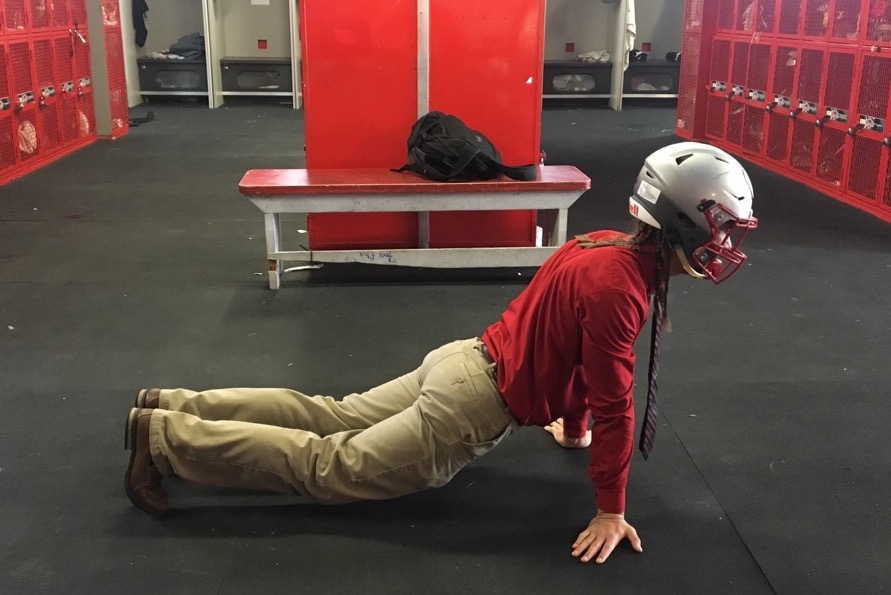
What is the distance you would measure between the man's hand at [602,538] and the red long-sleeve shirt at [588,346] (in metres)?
0.04

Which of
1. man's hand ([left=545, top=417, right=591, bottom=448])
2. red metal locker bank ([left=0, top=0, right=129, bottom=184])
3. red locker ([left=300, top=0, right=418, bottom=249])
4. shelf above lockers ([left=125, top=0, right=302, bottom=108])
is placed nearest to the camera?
man's hand ([left=545, top=417, right=591, bottom=448])

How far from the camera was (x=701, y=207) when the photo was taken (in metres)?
2.16

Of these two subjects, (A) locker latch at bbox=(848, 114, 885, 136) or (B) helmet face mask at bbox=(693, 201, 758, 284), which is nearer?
(B) helmet face mask at bbox=(693, 201, 758, 284)

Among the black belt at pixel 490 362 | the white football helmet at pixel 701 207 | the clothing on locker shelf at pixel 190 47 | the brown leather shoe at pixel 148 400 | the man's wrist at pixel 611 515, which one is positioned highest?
the clothing on locker shelf at pixel 190 47

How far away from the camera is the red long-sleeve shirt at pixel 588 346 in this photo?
2.17 m

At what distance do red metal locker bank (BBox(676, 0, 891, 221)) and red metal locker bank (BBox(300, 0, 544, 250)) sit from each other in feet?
9.82

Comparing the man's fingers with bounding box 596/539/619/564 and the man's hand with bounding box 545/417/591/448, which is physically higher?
the man's hand with bounding box 545/417/591/448

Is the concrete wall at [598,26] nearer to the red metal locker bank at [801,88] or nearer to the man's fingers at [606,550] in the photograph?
the red metal locker bank at [801,88]

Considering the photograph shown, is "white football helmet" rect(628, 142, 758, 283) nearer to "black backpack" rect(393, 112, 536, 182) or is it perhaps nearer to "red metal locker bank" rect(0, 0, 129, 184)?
"black backpack" rect(393, 112, 536, 182)

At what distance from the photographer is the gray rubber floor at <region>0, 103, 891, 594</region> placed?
2389 millimetres

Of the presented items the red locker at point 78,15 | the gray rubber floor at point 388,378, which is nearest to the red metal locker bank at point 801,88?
the gray rubber floor at point 388,378

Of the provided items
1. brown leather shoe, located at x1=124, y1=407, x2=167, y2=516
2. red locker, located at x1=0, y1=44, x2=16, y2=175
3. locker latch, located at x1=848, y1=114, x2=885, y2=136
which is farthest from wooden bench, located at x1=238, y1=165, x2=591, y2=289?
red locker, located at x1=0, y1=44, x2=16, y2=175

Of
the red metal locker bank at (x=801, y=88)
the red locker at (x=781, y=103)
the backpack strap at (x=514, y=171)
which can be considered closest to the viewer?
the backpack strap at (x=514, y=171)

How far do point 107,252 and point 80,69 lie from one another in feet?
→ 15.0
